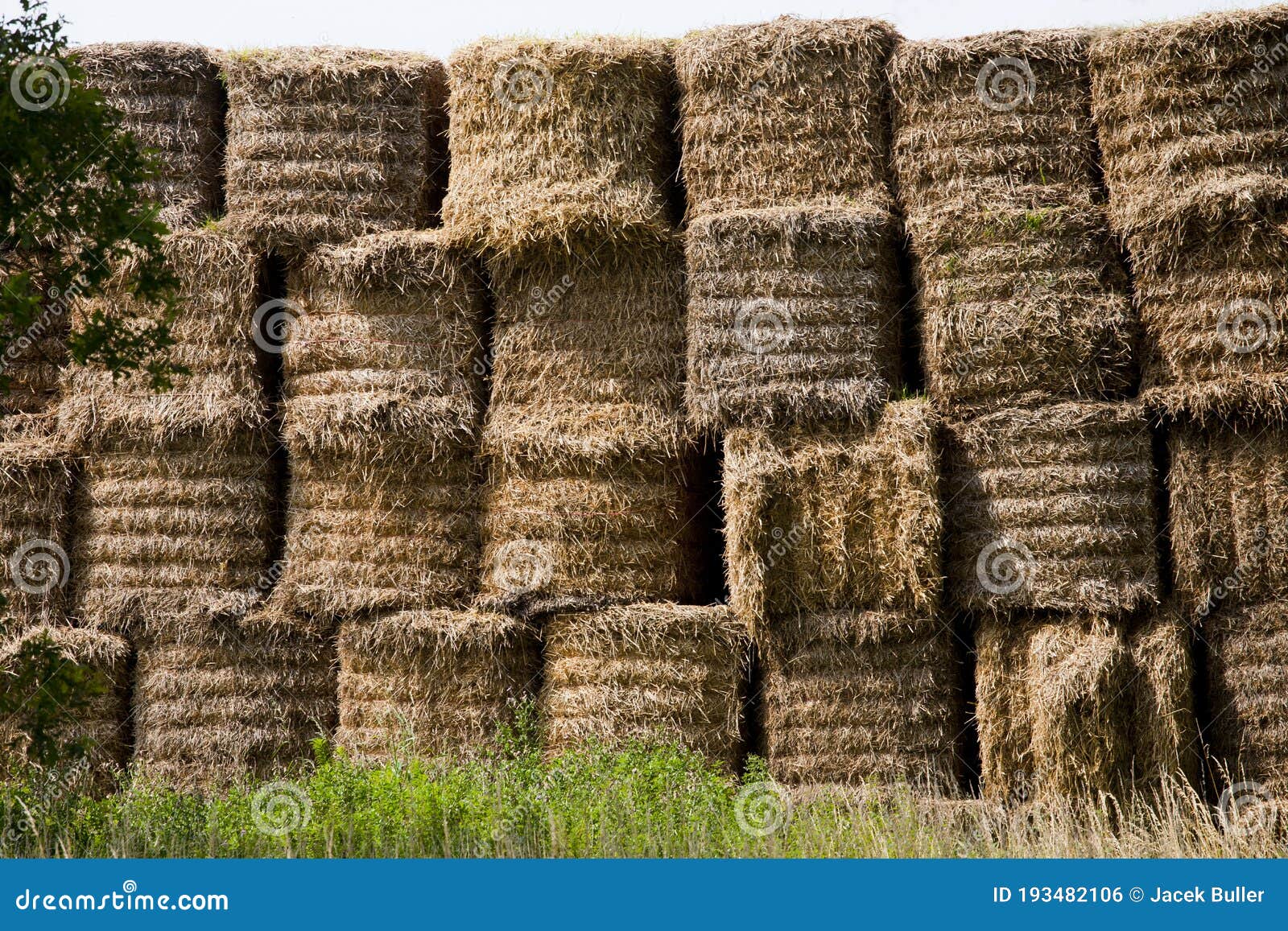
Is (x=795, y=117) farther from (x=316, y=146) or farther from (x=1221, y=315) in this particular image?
(x=316, y=146)

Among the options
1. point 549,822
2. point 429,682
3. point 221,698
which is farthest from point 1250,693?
point 221,698

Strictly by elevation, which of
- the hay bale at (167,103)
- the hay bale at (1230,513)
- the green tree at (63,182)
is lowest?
the hay bale at (1230,513)

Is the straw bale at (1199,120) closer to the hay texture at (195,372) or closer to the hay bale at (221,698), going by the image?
the hay texture at (195,372)

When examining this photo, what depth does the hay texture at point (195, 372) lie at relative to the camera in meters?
7.38

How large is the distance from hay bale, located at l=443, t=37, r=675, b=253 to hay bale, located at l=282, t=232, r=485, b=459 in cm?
35

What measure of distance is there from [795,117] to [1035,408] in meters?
2.13

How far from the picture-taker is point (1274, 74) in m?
6.96

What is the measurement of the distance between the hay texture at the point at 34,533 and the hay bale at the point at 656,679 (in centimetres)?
292

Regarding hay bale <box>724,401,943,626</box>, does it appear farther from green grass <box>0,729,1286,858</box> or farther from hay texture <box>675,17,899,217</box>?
hay texture <box>675,17,899,217</box>

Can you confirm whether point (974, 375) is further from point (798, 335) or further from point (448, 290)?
point (448, 290)

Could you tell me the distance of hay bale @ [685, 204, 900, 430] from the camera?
7.19 meters

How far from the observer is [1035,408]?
23.3ft

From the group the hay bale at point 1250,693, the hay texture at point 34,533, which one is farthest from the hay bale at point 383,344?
the hay bale at point 1250,693

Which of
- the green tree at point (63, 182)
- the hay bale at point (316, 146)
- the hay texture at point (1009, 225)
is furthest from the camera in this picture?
the hay bale at point (316, 146)
